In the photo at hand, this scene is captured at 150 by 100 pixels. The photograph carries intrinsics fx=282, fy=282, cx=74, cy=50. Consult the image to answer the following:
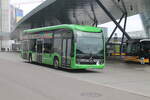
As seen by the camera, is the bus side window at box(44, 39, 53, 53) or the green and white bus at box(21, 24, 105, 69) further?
the bus side window at box(44, 39, 53, 53)

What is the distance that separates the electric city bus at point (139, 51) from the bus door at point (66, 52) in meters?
12.8

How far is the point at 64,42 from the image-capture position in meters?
18.7

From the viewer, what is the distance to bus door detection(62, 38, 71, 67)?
58.5 ft

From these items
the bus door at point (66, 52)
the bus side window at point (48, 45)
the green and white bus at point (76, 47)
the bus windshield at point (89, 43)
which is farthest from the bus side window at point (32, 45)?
the bus windshield at point (89, 43)

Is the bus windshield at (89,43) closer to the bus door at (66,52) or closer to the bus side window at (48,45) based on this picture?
the bus door at (66,52)

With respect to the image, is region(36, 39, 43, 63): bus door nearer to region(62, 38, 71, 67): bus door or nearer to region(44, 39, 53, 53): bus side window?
region(44, 39, 53, 53): bus side window

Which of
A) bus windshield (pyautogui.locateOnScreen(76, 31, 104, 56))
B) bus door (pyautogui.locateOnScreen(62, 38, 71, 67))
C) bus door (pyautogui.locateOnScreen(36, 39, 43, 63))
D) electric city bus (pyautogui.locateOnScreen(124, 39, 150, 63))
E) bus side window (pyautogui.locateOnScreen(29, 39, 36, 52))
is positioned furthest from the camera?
electric city bus (pyautogui.locateOnScreen(124, 39, 150, 63))

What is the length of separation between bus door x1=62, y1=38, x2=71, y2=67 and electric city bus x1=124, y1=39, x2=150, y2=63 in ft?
41.8

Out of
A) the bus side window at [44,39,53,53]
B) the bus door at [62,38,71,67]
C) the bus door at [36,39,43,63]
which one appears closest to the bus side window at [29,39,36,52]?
the bus door at [36,39,43,63]

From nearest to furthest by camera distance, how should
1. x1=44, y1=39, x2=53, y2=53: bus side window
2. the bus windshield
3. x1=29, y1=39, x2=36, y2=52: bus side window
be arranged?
1. the bus windshield
2. x1=44, y1=39, x2=53, y2=53: bus side window
3. x1=29, y1=39, x2=36, y2=52: bus side window

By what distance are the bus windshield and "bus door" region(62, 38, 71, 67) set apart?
0.74 metres

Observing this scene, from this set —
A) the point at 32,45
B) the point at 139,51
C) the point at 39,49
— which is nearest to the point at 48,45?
the point at 39,49

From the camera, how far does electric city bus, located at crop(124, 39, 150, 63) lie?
28906 mm

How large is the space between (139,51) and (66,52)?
13344 millimetres
